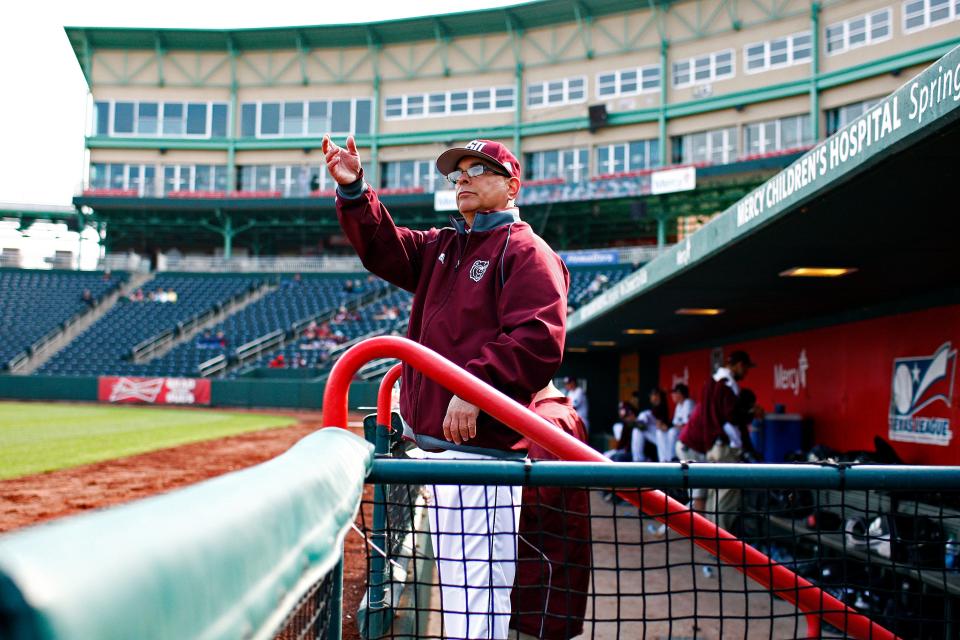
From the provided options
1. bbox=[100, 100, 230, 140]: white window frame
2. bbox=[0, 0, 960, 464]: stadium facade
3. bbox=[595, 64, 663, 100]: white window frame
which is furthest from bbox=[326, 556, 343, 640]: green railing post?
bbox=[100, 100, 230, 140]: white window frame

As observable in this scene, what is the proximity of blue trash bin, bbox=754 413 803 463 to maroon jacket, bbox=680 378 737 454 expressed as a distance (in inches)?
69.2

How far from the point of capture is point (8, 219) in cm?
4256

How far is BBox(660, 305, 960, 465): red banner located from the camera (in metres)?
7.05

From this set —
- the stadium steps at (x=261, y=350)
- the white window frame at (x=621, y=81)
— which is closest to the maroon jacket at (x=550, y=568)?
the stadium steps at (x=261, y=350)

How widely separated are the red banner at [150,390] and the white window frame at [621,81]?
2261cm

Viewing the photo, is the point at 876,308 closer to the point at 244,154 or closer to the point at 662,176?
the point at 662,176

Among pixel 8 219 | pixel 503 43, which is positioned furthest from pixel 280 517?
pixel 8 219

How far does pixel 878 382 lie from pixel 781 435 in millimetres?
1766

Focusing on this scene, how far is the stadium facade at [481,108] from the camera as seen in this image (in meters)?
32.2

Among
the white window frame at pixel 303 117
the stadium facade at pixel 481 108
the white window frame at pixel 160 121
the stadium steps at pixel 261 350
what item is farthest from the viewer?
the white window frame at pixel 160 121

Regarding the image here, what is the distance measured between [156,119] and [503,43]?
763 inches

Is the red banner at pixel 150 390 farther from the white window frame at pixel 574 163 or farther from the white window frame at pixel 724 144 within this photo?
the white window frame at pixel 724 144

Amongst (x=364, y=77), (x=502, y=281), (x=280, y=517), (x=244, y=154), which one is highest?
(x=364, y=77)

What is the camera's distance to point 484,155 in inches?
110
